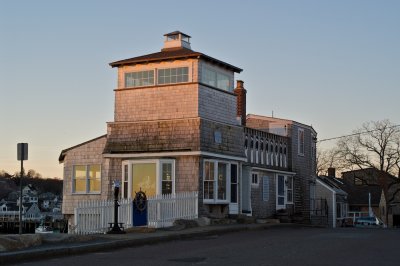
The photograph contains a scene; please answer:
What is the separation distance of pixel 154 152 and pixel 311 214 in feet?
55.1

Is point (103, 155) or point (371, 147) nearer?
point (103, 155)

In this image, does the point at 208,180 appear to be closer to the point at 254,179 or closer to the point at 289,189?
the point at 254,179

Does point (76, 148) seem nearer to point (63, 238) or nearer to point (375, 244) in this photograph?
point (63, 238)

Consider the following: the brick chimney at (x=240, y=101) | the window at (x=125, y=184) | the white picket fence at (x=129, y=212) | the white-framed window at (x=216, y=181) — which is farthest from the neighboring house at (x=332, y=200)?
the white picket fence at (x=129, y=212)

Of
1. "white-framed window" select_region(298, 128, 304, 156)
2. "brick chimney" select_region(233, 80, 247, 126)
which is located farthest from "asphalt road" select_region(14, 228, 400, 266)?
"white-framed window" select_region(298, 128, 304, 156)

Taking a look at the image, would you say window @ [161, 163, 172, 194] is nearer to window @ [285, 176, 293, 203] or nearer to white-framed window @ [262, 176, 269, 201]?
white-framed window @ [262, 176, 269, 201]

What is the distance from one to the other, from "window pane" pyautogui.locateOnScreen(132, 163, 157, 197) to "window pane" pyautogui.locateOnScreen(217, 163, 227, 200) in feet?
10.1

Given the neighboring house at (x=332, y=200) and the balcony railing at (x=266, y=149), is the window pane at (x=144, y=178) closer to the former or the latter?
the balcony railing at (x=266, y=149)

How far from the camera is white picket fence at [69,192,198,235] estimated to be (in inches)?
856

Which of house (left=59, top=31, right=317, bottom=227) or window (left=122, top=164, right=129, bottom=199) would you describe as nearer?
house (left=59, top=31, right=317, bottom=227)

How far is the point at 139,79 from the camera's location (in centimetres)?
2922

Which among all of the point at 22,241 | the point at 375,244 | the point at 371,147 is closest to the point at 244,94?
the point at 375,244

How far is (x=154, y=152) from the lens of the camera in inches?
1092

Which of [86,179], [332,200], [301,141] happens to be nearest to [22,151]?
[86,179]
